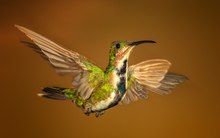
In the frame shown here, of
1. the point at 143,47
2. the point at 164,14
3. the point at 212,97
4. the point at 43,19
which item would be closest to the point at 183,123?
the point at 212,97

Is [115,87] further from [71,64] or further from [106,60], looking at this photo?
[106,60]

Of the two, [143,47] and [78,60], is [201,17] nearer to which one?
[143,47]

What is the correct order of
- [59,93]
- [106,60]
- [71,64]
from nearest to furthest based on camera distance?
[71,64] → [59,93] → [106,60]

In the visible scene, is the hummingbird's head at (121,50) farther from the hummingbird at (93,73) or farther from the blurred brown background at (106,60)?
the blurred brown background at (106,60)

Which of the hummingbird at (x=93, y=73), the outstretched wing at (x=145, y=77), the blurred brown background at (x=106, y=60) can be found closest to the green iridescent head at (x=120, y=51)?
the hummingbird at (x=93, y=73)

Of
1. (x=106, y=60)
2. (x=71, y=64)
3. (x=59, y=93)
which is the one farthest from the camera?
(x=106, y=60)

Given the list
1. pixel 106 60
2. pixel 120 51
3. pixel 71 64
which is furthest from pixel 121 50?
pixel 106 60

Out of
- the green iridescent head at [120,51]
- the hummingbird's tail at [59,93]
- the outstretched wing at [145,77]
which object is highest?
the green iridescent head at [120,51]
